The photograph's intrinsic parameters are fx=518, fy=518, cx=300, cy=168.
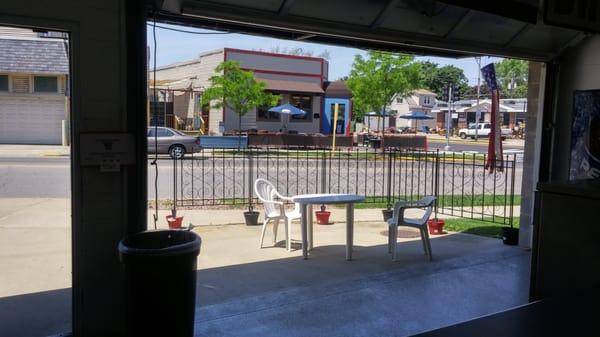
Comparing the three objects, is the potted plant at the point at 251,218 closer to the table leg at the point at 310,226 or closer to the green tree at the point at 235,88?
the table leg at the point at 310,226

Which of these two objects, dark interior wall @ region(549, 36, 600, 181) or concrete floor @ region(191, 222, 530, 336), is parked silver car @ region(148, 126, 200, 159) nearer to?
concrete floor @ region(191, 222, 530, 336)

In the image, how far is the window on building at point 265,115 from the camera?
97.9 feet

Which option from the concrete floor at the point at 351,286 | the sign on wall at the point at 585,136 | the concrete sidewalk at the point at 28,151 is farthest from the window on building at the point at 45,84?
the sign on wall at the point at 585,136

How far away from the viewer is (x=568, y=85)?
6.70 metres

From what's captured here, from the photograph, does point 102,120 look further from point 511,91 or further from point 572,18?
point 511,91

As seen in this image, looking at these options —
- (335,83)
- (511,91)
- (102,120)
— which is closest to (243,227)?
(102,120)

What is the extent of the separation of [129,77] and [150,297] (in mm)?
1628

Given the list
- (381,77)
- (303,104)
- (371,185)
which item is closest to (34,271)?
(371,185)

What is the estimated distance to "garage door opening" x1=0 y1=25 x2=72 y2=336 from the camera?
4.64 m

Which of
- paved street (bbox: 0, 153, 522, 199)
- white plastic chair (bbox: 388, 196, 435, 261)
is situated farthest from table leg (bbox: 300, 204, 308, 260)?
paved street (bbox: 0, 153, 522, 199)

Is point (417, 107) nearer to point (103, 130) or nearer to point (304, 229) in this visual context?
point (304, 229)

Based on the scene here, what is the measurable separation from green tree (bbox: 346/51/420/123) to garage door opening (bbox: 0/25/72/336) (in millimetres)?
14456

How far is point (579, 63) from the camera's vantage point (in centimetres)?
653

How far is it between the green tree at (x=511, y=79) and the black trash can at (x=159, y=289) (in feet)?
217
